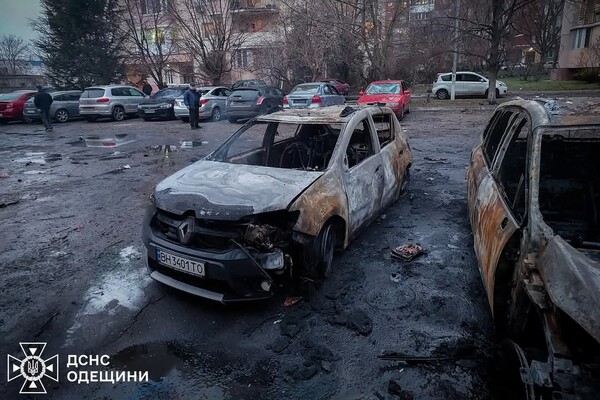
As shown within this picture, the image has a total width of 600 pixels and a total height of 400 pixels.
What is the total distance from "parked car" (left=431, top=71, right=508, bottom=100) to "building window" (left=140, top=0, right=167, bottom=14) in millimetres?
19767

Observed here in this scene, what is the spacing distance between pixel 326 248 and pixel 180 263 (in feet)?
4.50

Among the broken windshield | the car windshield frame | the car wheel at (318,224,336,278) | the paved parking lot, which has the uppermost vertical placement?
the car windshield frame

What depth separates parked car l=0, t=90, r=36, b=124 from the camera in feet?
61.5

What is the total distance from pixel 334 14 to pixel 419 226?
2288cm

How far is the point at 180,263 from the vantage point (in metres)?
3.27

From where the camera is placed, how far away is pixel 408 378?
267cm

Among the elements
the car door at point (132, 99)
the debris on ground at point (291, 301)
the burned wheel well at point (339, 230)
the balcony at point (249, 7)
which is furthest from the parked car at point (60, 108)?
the debris on ground at point (291, 301)

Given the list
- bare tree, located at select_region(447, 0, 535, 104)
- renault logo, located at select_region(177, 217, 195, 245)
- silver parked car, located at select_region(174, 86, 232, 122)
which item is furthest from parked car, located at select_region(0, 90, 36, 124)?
bare tree, located at select_region(447, 0, 535, 104)

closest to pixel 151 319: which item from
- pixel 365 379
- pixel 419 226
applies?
pixel 365 379

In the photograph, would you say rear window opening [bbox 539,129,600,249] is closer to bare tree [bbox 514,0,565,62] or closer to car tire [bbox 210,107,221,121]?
car tire [bbox 210,107,221,121]

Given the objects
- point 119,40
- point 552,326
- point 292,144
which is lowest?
point 552,326

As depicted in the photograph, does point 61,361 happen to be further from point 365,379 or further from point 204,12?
point 204,12

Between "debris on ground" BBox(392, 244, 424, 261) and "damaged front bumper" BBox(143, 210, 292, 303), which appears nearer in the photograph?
"damaged front bumper" BBox(143, 210, 292, 303)

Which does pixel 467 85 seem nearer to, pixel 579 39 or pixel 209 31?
pixel 579 39
